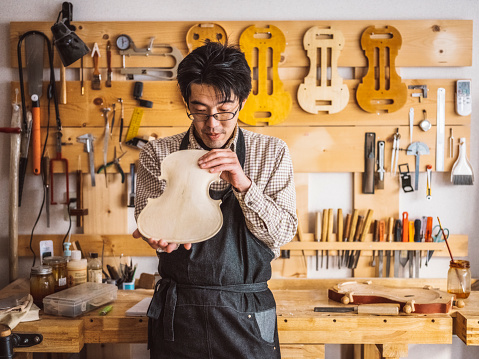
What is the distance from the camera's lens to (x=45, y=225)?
2.98m

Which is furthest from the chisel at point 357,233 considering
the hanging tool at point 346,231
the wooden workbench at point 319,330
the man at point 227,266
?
the man at point 227,266

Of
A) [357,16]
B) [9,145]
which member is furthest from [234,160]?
[9,145]

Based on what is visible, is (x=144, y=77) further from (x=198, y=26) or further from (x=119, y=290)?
(x=119, y=290)

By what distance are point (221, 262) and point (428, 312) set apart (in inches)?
43.5

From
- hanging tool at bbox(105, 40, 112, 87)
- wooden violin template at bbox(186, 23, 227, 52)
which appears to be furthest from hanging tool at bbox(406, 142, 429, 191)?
hanging tool at bbox(105, 40, 112, 87)

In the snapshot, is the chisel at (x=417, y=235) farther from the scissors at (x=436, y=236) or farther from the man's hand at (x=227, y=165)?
the man's hand at (x=227, y=165)

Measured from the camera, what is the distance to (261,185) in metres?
1.75

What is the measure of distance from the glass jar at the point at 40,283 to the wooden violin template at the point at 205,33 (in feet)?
4.68

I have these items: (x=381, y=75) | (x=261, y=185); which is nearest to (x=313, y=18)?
(x=381, y=75)

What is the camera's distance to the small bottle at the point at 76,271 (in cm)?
253

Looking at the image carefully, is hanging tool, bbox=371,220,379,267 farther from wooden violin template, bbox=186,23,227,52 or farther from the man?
wooden violin template, bbox=186,23,227,52

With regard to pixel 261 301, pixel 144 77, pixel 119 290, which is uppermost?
pixel 144 77

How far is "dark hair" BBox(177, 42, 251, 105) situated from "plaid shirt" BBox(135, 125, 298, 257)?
220 millimetres

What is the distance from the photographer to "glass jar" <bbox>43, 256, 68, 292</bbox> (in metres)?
2.46
